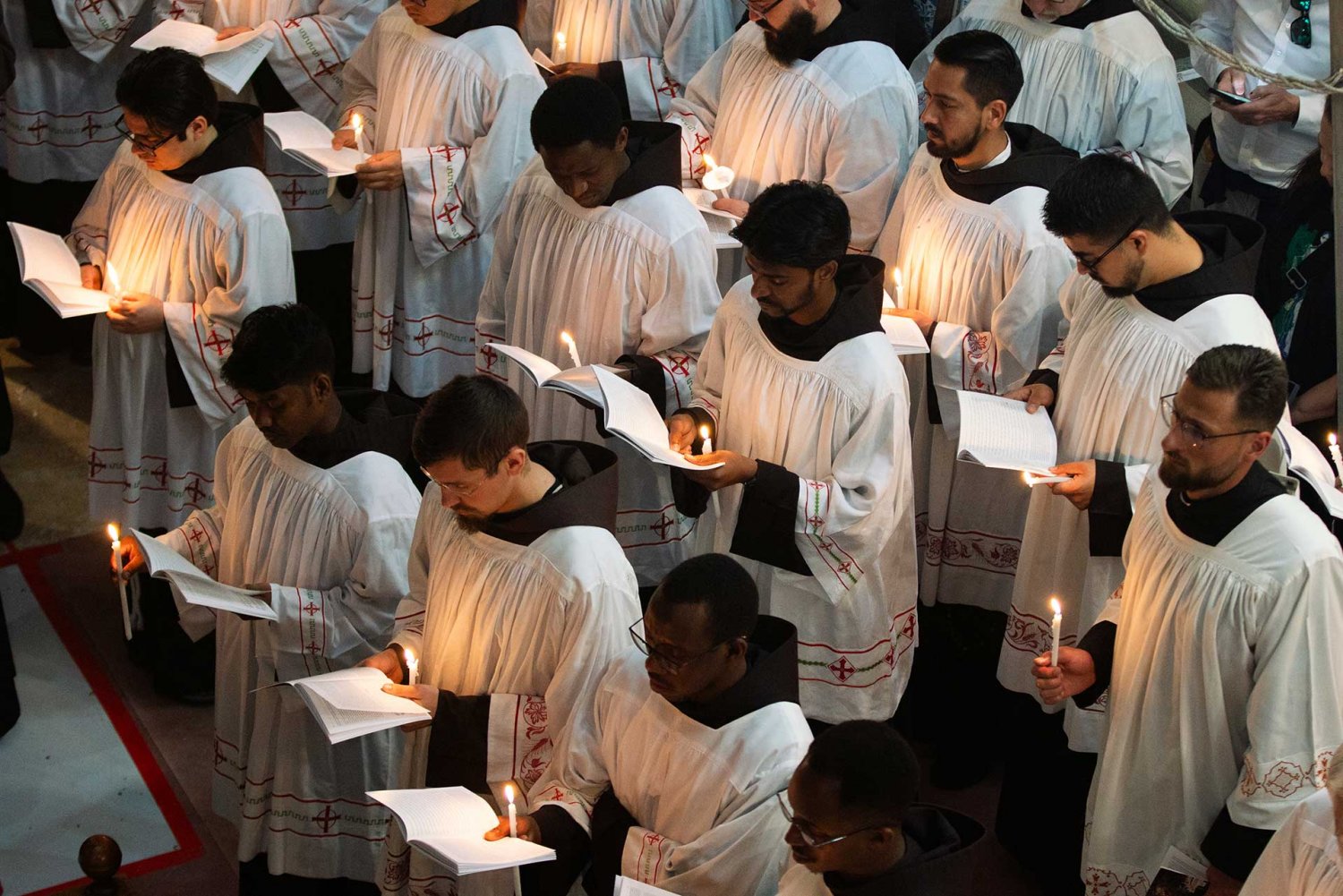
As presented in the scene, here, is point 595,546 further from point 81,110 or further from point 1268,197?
point 81,110

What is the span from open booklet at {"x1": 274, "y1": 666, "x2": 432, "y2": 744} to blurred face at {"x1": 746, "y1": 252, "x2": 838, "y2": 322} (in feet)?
4.86

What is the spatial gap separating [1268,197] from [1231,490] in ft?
9.77

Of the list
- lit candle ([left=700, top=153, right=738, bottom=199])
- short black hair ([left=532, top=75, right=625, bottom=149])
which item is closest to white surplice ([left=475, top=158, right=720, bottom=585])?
short black hair ([left=532, top=75, right=625, bottom=149])

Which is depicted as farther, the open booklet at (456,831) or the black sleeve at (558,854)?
the black sleeve at (558,854)

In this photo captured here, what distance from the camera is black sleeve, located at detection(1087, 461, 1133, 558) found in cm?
456

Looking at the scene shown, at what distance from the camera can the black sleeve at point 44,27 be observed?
745 cm

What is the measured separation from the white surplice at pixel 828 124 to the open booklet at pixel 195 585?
8.68ft

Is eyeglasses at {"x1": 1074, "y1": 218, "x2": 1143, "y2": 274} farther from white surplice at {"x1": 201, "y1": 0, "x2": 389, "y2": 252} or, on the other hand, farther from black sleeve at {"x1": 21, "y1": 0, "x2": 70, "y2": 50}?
black sleeve at {"x1": 21, "y1": 0, "x2": 70, "y2": 50}

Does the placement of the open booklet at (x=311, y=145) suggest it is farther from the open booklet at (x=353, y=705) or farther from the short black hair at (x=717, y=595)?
the short black hair at (x=717, y=595)

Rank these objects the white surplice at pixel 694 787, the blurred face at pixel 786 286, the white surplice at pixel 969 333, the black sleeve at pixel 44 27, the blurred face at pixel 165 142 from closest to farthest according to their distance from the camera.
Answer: the white surplice at pixel 694 787
the blurred face at pixel 786 286
the white surplice at pixel 969 333
the blurred face at pixel 165 142
the black sleeve at pixel 44 27

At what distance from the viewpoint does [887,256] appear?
590cm

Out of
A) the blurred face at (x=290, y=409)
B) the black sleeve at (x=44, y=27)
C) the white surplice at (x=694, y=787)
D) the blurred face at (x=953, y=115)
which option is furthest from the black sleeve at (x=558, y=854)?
the black sleeve at (x=44, y=27)

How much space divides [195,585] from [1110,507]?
2468mm

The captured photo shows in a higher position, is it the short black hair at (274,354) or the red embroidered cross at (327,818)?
the short black hair at (274,354)
